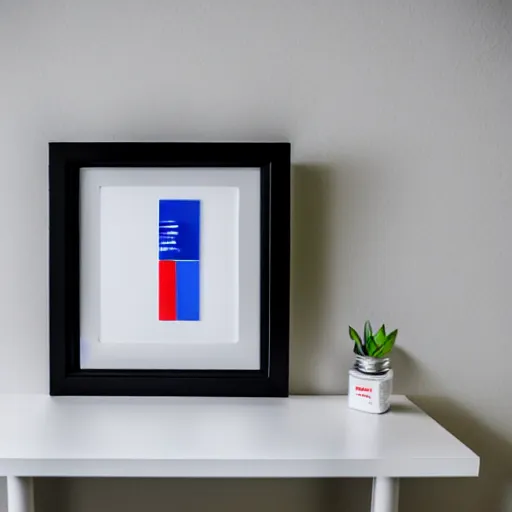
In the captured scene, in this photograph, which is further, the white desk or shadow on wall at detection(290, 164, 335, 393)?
shadow on wall at detection(290, 164, 335, 393)

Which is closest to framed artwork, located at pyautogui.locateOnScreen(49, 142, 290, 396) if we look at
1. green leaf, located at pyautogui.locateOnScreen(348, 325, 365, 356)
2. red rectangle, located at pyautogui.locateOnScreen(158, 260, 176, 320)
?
red rectangle, located at pyautogui.locateOnScreen(158, 260, 176, 320)

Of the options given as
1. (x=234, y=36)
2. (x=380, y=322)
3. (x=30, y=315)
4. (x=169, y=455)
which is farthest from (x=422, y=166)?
(x=30, y=315)

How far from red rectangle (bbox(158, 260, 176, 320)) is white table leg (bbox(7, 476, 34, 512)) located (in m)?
0.37

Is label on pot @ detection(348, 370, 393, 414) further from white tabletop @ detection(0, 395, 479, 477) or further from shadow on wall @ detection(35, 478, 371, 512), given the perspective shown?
shadow on wall @ detection(35, 478, 371, 512)

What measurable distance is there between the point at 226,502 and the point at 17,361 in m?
0.52

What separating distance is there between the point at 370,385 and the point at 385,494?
209 mm

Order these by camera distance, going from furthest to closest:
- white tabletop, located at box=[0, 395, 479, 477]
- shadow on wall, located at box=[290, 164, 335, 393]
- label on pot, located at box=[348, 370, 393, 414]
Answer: shadow on wall, located at box=[290, 164, 335, 393] < label on pot, located at box=[348, 370, 393, 414] < white tabletop, located at box=[0, 395, 479, 477]

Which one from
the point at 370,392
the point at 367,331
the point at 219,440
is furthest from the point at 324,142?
the point at 219,440

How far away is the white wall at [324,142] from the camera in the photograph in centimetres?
111

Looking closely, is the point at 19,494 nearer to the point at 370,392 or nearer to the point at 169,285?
the point at 169,285

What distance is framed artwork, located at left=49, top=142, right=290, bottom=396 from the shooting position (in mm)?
1092

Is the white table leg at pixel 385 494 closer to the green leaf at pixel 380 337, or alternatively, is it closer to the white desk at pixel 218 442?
the white desk at pixel 218 442

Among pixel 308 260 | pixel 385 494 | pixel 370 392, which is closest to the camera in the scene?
pixel 385 494

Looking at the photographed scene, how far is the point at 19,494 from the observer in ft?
2.89
